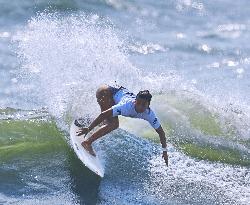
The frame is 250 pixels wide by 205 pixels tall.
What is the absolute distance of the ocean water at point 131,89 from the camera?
13.1 metres

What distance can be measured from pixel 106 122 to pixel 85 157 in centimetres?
78

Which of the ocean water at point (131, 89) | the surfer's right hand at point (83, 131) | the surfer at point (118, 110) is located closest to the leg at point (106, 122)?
the surfer at point (118, 110)

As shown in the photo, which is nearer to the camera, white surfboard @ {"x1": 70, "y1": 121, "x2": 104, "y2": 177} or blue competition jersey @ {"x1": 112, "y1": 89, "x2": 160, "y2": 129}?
blue competition jersey @ {"x1": 112, "y1": 89, "x2": 160, "y2": 129}

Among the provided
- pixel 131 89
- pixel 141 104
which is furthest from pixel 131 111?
pixel 131 89

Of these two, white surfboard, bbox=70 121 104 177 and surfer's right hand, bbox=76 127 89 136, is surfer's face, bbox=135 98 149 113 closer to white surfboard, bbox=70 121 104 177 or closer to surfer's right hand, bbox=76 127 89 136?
surfer's right hand, bbox=76 127 89 136

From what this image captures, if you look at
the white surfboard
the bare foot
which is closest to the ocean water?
the white surfboard

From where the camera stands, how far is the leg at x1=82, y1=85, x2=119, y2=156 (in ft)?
43.4

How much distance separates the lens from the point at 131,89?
1755 cm

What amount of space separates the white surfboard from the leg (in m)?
0.11

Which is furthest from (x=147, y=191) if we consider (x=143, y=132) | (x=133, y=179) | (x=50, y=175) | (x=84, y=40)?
(x=84, y=40)

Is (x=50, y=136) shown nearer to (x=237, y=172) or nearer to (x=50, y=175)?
(x=50, y=175)

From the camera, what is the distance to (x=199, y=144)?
15.4 meters

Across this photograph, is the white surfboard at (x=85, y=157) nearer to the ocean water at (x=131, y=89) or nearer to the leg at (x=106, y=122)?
the leg at (x=106, y=122)

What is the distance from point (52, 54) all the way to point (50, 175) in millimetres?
6401
